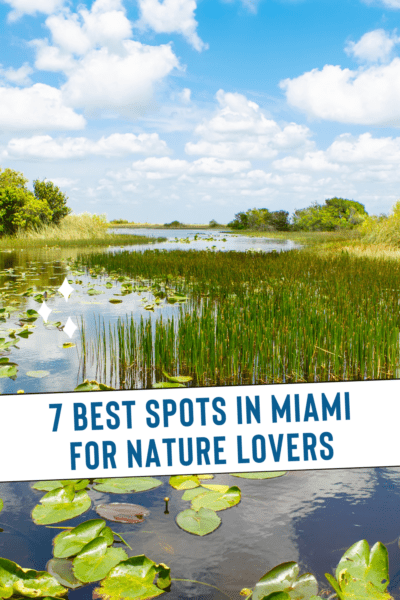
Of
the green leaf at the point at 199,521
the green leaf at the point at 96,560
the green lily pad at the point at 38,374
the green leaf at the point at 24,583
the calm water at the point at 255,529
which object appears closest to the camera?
the green leaf at the point at 24,583

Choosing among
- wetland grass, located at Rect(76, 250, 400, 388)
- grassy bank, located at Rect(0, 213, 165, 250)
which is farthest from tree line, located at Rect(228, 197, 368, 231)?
wetland grass, located at Rect(76, 250, 400, 388)

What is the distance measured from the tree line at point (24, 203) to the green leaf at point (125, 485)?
88.3 feet

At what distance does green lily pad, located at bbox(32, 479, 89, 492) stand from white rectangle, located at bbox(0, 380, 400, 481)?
21 centimetres

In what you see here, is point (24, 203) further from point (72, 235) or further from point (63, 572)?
point (63, 572)

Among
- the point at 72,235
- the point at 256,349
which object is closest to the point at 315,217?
the point at 72,235

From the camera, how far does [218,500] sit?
2.13 m

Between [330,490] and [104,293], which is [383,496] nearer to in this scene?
[330,490]

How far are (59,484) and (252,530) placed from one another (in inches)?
42.0

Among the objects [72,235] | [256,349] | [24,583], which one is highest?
[72,235]

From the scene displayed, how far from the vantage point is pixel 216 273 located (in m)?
9.74

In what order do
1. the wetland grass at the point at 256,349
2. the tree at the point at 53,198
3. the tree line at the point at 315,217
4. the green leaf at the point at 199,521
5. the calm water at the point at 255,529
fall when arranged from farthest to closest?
the tree line at the point at 315,217 < the tree at the point at 53,198 < the wetland grass at the point at 256,349 < the green leaf at the point at 199,521 < the calm water at the point at 255,529

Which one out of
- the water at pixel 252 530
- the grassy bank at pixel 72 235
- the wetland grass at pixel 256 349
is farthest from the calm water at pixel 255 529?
the grassy bank at pixel 72 235

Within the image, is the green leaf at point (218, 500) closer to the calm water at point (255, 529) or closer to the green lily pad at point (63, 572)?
the calm water at point (255, 529)

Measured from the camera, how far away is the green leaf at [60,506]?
2.02 meters
